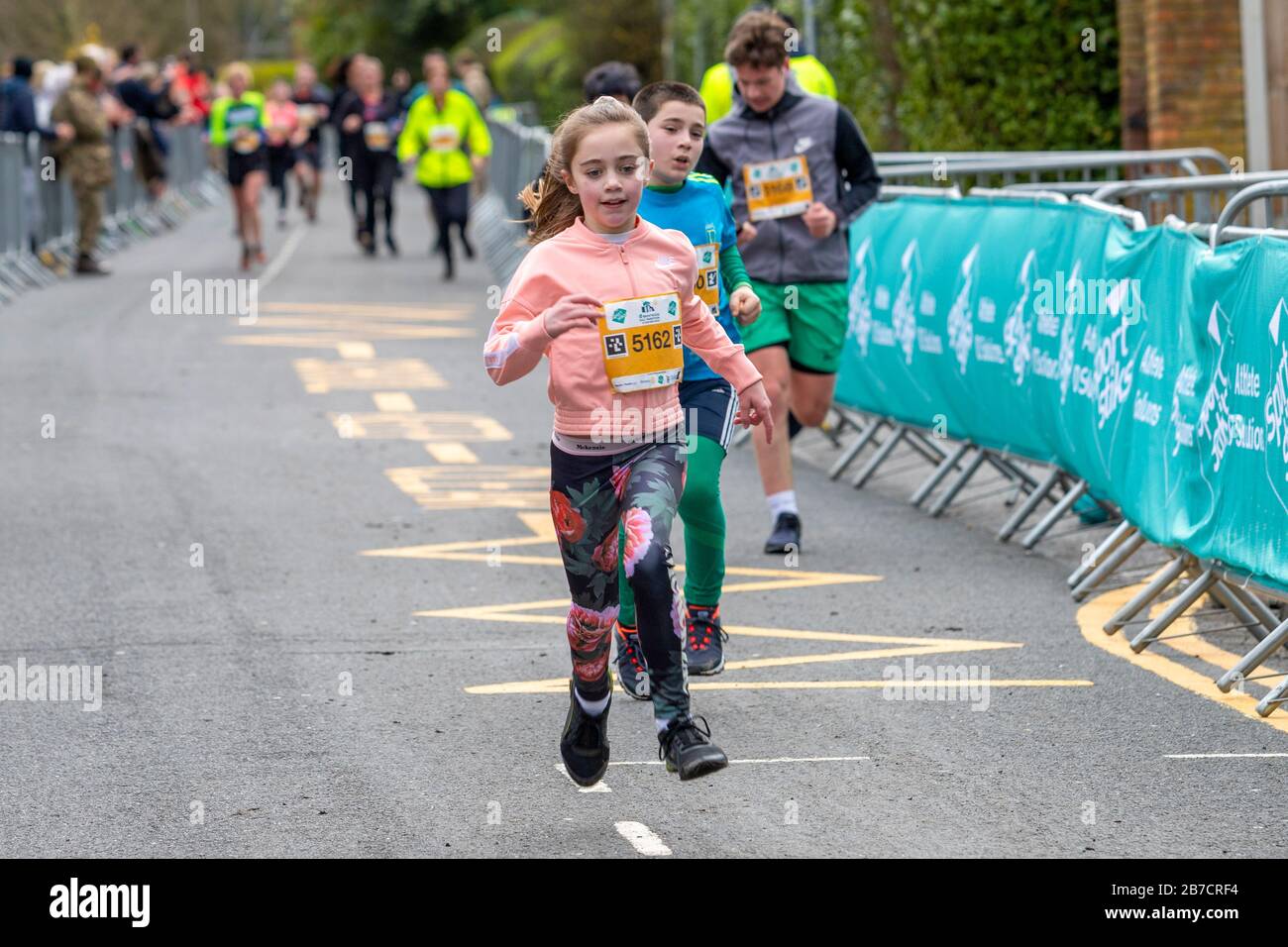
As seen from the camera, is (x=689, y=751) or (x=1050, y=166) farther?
(x=1050, y=166)

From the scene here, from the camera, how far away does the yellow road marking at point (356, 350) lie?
56.9ft

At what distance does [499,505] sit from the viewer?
36.5 feet

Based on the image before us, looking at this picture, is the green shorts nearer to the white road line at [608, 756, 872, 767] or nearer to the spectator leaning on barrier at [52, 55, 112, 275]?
the white road line at [608, 756, 872, 767]

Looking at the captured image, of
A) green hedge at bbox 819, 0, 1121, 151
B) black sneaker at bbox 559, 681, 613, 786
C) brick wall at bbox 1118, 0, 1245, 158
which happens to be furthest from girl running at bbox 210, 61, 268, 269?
black sneaker at bbox 559, 681, 613, 786

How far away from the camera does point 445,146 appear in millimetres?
22922

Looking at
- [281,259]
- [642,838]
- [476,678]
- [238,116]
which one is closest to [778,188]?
[476,678]

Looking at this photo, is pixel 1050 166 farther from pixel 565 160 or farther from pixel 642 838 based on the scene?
pixel 642 838

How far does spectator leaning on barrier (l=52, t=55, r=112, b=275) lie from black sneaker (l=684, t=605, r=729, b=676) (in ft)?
52.6

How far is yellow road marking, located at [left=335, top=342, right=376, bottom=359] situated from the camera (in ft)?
56.9

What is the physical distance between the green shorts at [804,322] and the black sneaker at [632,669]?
8.43 ft

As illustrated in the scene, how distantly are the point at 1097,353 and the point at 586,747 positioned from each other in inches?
146

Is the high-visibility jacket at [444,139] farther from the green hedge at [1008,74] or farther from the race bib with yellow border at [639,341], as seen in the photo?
the race bib with yellow border at [639,341]
